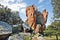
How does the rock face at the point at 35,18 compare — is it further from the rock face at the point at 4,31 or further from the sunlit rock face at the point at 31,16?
the rock face at the point at 4,31

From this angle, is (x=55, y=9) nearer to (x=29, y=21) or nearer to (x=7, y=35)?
(x=7, y=35)

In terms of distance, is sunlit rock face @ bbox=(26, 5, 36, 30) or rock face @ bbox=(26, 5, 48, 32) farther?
rock face @ bbox=(26, 5, 48, 32)

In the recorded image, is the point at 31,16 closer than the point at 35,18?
Yes

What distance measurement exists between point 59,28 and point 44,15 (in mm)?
18944

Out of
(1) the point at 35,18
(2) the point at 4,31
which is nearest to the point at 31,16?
(1) the point at 35,18

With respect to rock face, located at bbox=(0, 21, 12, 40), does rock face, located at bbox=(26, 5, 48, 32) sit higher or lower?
lower

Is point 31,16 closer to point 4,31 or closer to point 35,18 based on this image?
→ point 35,18

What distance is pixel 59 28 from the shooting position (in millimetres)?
18891

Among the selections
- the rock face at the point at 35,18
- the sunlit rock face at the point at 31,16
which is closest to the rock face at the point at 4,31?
the sunlit rock face at the point at 31,16

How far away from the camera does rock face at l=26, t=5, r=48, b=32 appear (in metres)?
37.2

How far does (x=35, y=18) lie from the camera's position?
3919 centimetres

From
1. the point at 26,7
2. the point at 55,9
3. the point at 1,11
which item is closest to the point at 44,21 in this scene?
the point at 26,7

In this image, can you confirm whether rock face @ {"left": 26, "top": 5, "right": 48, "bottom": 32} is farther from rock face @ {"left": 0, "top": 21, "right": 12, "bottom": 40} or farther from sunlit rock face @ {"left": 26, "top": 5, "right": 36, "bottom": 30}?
rock face @ {"left": 0, "top": 21, "right": 12, "bottom": 40}

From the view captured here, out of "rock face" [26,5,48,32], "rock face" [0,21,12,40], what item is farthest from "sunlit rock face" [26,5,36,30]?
"rock face" [0,21,12,40]
